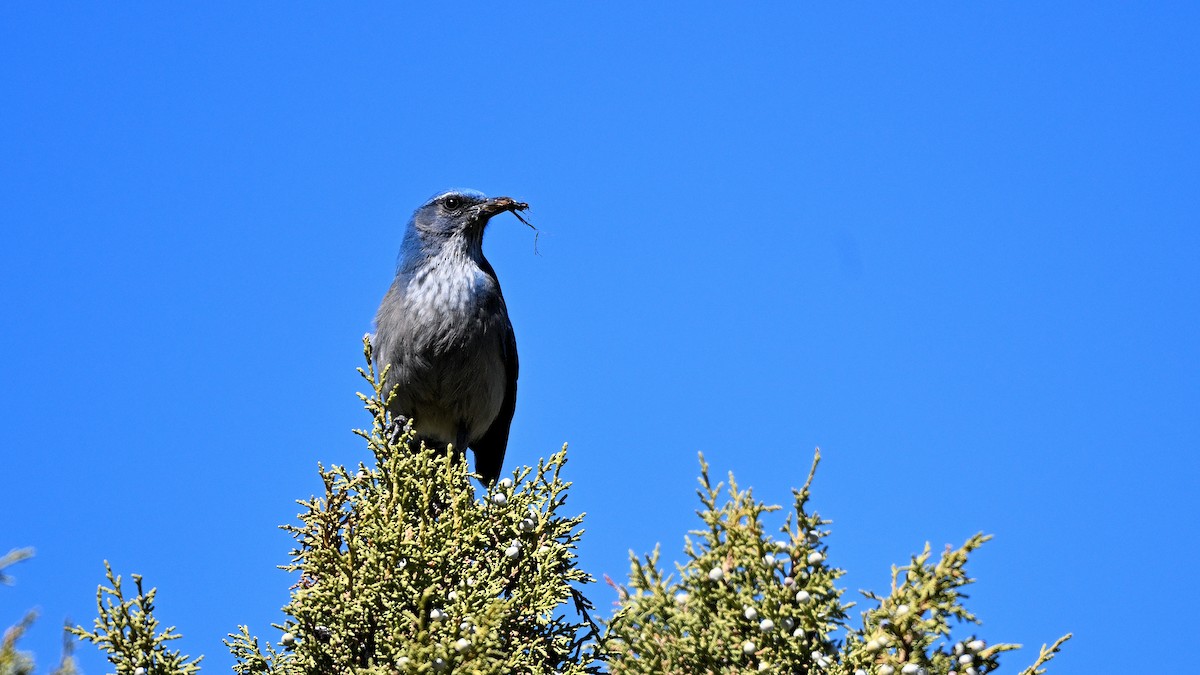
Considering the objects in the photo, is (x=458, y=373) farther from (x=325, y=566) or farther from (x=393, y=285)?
(x=325, y=566)

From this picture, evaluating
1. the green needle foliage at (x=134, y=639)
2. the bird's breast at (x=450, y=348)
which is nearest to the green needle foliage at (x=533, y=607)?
the green needle foliage at (x=134, y=639)

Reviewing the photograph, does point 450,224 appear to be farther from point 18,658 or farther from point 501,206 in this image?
point 18,658

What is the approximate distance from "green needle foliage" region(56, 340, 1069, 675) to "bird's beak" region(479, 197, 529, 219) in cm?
341

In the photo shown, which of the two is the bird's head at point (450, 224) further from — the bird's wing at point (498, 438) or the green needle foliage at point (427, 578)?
the green needle foliage at point (427, 578)

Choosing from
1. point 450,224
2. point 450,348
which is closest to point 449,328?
point 450,348

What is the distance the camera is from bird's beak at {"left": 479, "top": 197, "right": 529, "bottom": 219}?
24.5 ft

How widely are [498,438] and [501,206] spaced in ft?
5.26

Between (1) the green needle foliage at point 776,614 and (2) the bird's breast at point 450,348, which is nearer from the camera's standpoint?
(1) the green needle foliage at point 776,614

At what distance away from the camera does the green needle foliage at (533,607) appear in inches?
139

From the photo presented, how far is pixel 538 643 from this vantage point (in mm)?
3902

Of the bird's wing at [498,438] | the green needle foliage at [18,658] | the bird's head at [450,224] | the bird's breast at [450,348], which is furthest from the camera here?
the bird's wing at [498,438]

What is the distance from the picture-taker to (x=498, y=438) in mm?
7867

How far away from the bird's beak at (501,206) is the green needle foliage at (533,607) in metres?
3.41

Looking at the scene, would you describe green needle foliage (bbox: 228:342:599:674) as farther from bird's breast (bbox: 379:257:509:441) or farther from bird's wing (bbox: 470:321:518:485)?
bird's wing (bbox: 470:321:518:485)
